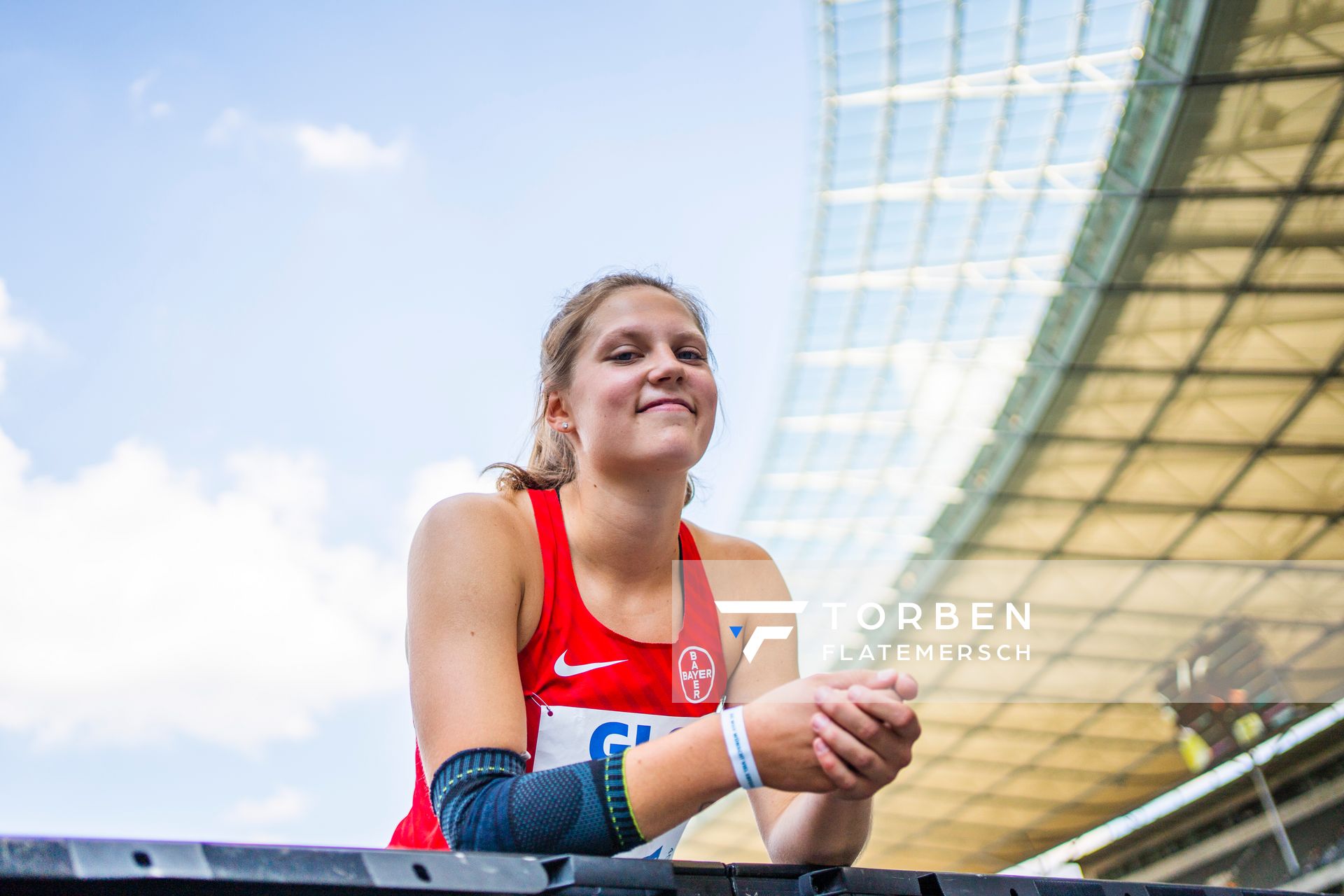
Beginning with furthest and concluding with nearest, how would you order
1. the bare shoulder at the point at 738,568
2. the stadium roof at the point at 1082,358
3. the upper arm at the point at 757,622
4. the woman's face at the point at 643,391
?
the stadium roof at the point at 1082,358, the bare shoulder at the point at 738,568, the upper arm at the point at 757,622, the woman's face at the point at 643,391

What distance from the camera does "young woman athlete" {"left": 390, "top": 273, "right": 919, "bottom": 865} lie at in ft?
5.65

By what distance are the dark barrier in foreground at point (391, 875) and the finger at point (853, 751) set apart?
0.75 feet

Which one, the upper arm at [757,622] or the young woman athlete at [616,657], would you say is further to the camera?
the upper arm at [757,622]

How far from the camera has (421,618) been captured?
214 cm

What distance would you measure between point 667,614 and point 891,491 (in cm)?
2517

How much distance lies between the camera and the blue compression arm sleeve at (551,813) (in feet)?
5.59

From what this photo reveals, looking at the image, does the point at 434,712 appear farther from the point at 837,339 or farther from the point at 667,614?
the point at 837,339

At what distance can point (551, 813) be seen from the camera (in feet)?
5.61

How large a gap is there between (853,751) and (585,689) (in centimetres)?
72

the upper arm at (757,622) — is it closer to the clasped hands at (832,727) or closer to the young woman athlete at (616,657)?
the young woman athlete at (616,657)

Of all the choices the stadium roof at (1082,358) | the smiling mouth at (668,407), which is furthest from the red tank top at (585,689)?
the stadium roof at (1082,358)

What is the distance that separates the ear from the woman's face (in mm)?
121

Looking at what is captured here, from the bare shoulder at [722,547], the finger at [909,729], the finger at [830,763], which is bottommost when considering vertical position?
the finger at [830,763]

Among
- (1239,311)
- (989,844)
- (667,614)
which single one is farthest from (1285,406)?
(989,844)
